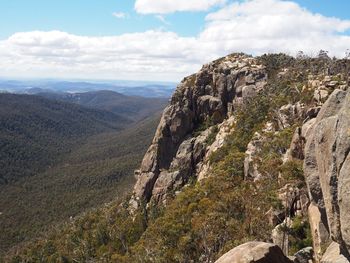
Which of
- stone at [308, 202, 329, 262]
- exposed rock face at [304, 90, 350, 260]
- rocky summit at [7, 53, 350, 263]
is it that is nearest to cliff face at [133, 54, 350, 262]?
rocky summit at [7, 53, 350, 263]

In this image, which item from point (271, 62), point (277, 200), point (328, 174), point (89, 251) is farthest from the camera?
point (271, 62)

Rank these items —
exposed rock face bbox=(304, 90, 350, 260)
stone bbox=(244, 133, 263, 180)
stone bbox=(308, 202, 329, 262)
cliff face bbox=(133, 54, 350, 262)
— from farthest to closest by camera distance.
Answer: stone bbox=(244, 133, 263, 180)
cliff face bbox=(133, 54, 350, 262)
stone bbox=(308, 202, 329, 262)
exposed rock face bbox=(304, 90, 350, 260)

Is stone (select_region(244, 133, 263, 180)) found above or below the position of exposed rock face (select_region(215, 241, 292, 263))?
below

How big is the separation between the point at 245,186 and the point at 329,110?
3826 centimetres

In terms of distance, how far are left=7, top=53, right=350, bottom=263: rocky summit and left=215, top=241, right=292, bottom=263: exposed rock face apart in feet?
0.20

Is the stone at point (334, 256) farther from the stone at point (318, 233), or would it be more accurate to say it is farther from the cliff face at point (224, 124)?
the cliff face at point (224, 124)

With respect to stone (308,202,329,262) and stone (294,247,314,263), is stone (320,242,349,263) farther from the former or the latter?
stone (294,247,314,263)

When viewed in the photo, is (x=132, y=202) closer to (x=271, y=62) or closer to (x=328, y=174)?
(x=271, y=62)

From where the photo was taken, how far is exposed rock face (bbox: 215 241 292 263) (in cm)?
2288

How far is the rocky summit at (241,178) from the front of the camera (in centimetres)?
2297

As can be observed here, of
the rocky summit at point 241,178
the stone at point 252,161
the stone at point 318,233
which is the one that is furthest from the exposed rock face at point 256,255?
the stone at point 252,161

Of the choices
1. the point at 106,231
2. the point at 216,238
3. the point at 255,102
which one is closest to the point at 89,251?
the point at 106,231

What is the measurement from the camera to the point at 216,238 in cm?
5100

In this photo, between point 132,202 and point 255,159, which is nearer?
point 255,159
